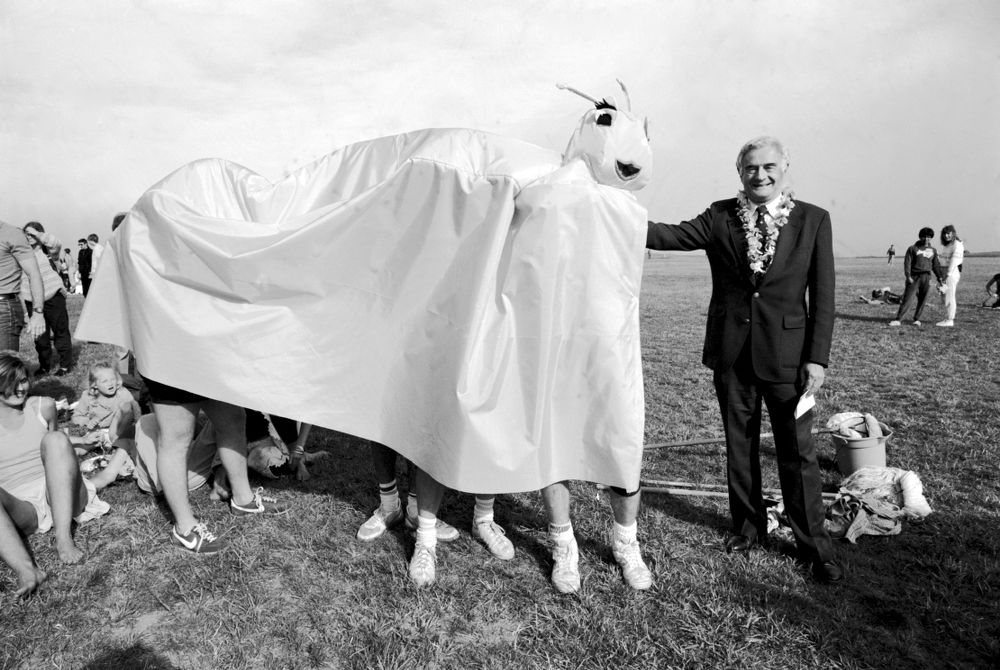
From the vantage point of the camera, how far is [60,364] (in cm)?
948

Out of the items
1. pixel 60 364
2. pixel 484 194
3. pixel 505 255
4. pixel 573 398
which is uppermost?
pixel 484 194

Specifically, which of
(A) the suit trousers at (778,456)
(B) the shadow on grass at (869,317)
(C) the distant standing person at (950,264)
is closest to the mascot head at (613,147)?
(A) the suit trousers at (778,456)

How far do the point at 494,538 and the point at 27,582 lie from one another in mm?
2664

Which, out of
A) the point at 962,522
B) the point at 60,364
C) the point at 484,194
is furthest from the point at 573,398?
the point at 60,364

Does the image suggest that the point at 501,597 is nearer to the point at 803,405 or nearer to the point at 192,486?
the point at 803,405

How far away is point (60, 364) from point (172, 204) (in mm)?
7692

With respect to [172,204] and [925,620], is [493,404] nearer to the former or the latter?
[172,204]

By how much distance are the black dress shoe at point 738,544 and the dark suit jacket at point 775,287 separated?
1079 mm

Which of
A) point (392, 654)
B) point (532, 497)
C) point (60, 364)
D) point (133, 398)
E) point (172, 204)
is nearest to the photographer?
point (392, 654)

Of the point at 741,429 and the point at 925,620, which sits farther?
the point at 741,429

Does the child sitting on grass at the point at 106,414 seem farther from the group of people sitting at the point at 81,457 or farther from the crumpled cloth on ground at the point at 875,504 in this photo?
the crumpled cloth on ground at the point at 875,504

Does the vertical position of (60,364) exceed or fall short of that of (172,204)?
it falls short

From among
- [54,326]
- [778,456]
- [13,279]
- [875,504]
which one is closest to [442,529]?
[778,456]

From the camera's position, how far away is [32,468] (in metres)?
4.08
